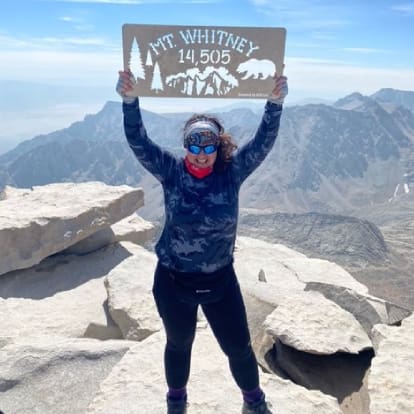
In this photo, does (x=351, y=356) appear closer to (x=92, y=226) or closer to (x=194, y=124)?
(x=194, y=124)

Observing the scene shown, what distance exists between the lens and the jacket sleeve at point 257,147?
220 inches

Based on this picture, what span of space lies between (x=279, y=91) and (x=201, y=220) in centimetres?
187

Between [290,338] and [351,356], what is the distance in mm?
1286

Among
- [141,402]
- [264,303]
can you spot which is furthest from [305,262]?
[141,402]

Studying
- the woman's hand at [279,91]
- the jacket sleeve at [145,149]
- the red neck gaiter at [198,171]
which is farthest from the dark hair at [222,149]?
the woman's hand at [279,91]

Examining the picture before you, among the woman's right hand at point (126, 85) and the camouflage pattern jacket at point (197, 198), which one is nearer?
the camouflage pattern jacket at point (197, 198)

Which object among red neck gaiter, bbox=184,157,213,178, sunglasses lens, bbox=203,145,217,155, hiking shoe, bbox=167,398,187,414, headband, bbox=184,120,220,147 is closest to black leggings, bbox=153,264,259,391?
hiking shoe, bbox=167,398,187,414

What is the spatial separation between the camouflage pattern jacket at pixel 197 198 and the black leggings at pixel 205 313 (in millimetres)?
144

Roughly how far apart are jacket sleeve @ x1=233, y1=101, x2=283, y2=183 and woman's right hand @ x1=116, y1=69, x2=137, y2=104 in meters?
1.44

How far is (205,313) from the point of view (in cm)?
568

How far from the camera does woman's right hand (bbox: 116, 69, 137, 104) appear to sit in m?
5.63

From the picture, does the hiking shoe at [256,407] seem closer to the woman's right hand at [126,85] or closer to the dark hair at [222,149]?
the dark hair at [222,149]

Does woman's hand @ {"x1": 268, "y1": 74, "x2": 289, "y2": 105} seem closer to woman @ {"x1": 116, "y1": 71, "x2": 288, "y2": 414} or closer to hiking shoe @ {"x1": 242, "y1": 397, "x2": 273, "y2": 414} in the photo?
woman @ {"x1": 116, "y1": 71, "x2": 288, "y2": 414}

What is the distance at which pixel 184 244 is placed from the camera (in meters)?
5.42
